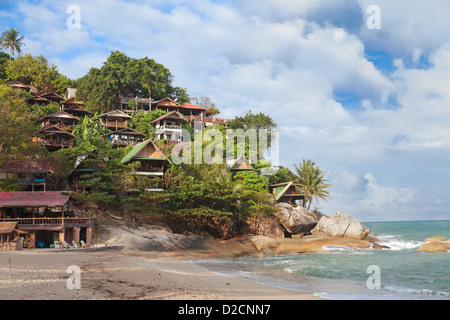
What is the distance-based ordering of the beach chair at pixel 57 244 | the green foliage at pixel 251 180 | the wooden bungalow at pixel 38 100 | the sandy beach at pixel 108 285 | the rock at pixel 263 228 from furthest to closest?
the wooden bungalow at pixel 38 100 < the green foliage at pixel 251 180 < the rock at pixel 263 228 < the beach chair at pixel 57 244 < the sandy beach at pixel 108 285

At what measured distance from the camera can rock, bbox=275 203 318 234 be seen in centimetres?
3562

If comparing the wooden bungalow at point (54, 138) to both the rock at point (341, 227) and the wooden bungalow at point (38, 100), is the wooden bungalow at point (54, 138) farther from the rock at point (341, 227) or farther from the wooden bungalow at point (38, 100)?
the rock at point (341, 227)

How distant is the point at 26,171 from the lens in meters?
27.6

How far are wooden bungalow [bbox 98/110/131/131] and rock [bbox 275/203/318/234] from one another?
2403 cm

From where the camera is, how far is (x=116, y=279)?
12.3 m

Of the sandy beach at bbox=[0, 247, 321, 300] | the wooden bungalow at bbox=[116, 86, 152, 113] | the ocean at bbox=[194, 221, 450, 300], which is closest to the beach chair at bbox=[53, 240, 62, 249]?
the sandy beach at bbox=[0, 247, 321, 300]

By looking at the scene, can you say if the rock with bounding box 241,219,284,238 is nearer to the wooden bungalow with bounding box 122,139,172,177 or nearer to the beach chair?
the wooden bungalow with bounding box 122,139,172,177

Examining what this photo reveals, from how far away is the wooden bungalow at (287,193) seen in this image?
40.2 meters

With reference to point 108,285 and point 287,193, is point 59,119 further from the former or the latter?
point 108,285

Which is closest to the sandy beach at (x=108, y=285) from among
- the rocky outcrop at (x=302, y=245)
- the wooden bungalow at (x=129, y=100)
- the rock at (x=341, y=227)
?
the rocky outcrop at (x=302, y=245)

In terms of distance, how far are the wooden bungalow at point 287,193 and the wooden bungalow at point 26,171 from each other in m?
23.0

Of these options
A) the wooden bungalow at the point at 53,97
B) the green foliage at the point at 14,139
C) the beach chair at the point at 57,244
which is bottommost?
the beach chair at the point at 57,244

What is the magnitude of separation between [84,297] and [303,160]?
135ft

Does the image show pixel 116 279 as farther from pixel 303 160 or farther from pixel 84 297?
pixel 303 160
